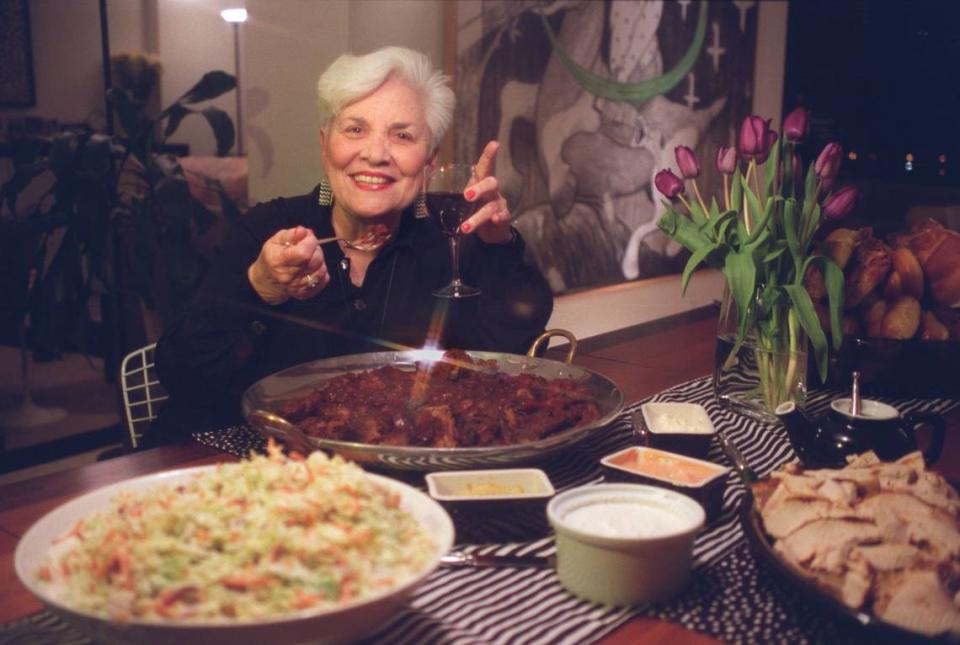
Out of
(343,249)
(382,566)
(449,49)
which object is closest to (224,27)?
(449,49)

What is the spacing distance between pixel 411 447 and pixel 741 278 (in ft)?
2.45

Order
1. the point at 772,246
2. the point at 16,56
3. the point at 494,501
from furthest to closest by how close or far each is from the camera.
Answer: the point at 16,56
the point at 772,246
the point at 494,501

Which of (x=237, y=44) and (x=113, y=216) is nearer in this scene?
(x=113, y=216)

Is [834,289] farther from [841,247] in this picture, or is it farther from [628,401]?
[628,401]

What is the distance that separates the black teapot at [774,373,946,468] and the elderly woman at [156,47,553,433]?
0.75 meters

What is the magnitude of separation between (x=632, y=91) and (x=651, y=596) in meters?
2.79

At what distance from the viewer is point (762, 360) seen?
1.63 metres

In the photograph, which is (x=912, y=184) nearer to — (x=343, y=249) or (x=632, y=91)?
(x=632, y=91)

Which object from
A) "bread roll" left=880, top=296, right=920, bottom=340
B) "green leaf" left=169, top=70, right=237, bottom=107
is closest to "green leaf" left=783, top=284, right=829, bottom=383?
"bread roll" left=880, top=296, right=920, bottom=340

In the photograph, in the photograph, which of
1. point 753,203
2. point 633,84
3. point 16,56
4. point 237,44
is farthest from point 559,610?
point 16,56

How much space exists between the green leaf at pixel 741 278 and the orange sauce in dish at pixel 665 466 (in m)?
0.50

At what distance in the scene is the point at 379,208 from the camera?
196 cm

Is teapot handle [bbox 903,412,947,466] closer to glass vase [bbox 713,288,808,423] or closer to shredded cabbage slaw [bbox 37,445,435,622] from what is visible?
glass vase [bbox 713,288,808,423]

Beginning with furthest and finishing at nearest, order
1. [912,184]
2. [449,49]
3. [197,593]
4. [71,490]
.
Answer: [912,184], [449,49], [71,490], [197,593]
